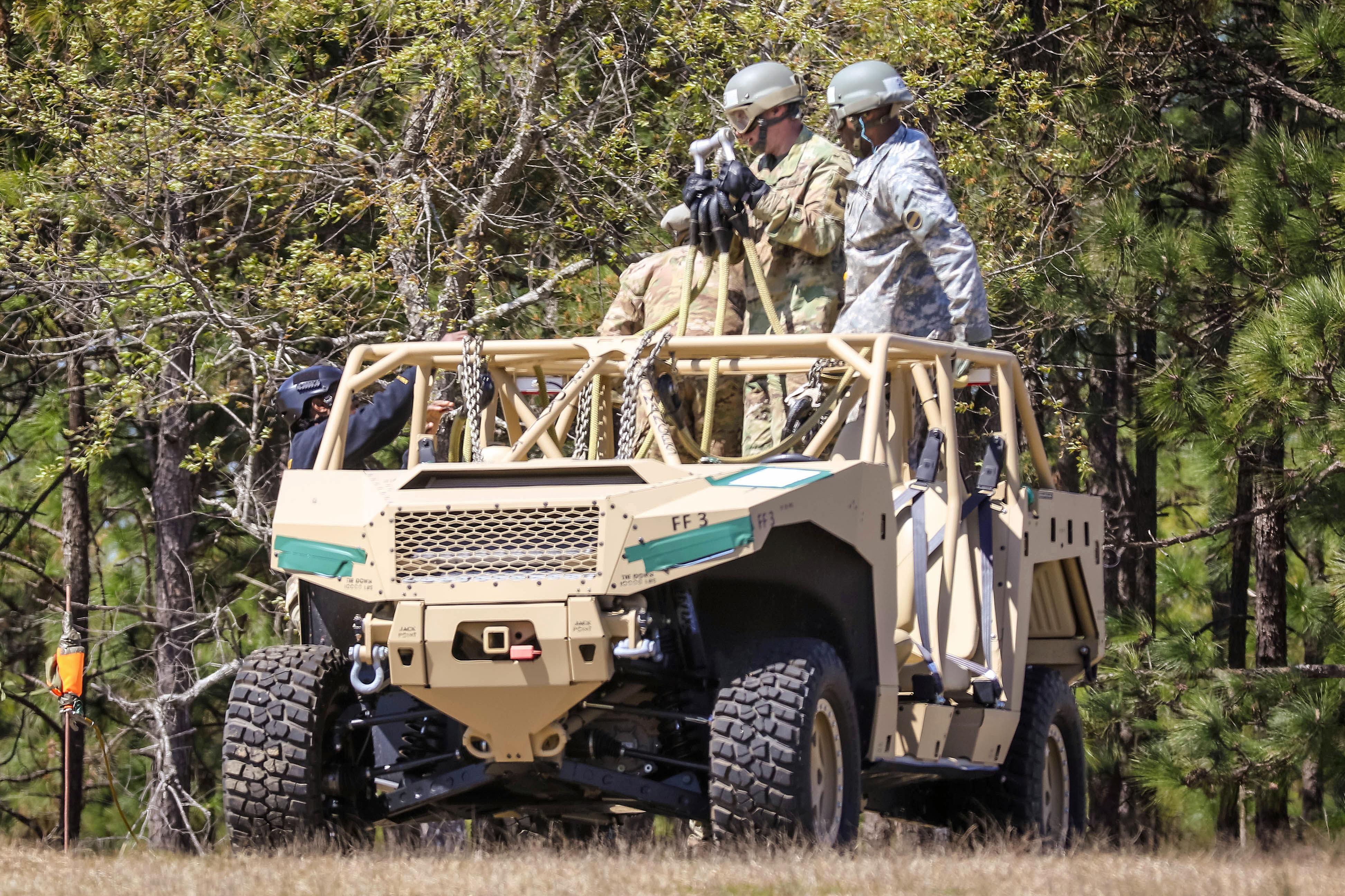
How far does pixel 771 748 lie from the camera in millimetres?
5594

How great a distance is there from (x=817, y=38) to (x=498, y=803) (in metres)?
6.68

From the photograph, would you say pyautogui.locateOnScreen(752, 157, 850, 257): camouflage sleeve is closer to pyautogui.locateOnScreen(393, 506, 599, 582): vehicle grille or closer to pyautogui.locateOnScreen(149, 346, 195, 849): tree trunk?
pyautogui.locateOnScreen(393, 506, 599, 582): vehicle grille

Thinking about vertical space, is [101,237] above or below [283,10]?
below

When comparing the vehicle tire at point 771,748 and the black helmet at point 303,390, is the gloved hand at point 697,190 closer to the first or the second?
the black helmet at point 303,390

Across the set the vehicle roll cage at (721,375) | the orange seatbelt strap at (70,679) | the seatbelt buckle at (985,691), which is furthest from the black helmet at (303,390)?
the seatbelt buckle at (985,691)

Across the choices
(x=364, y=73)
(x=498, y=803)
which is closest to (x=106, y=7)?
(x=364, y=73)

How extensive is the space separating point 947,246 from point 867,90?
66 centimetres

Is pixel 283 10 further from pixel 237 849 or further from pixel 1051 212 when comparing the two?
pixel 237 849

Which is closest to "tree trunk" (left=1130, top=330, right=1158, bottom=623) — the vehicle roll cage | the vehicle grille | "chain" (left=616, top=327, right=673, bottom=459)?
the vehicle roll cage

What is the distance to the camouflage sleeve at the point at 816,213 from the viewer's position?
7840 mm

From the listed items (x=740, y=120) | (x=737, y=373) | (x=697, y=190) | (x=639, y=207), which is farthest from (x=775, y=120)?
(x=639, y=207)

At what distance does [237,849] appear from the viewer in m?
6.10

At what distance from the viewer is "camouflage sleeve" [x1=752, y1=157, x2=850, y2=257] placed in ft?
25.7

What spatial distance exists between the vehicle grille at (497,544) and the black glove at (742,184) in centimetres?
211
